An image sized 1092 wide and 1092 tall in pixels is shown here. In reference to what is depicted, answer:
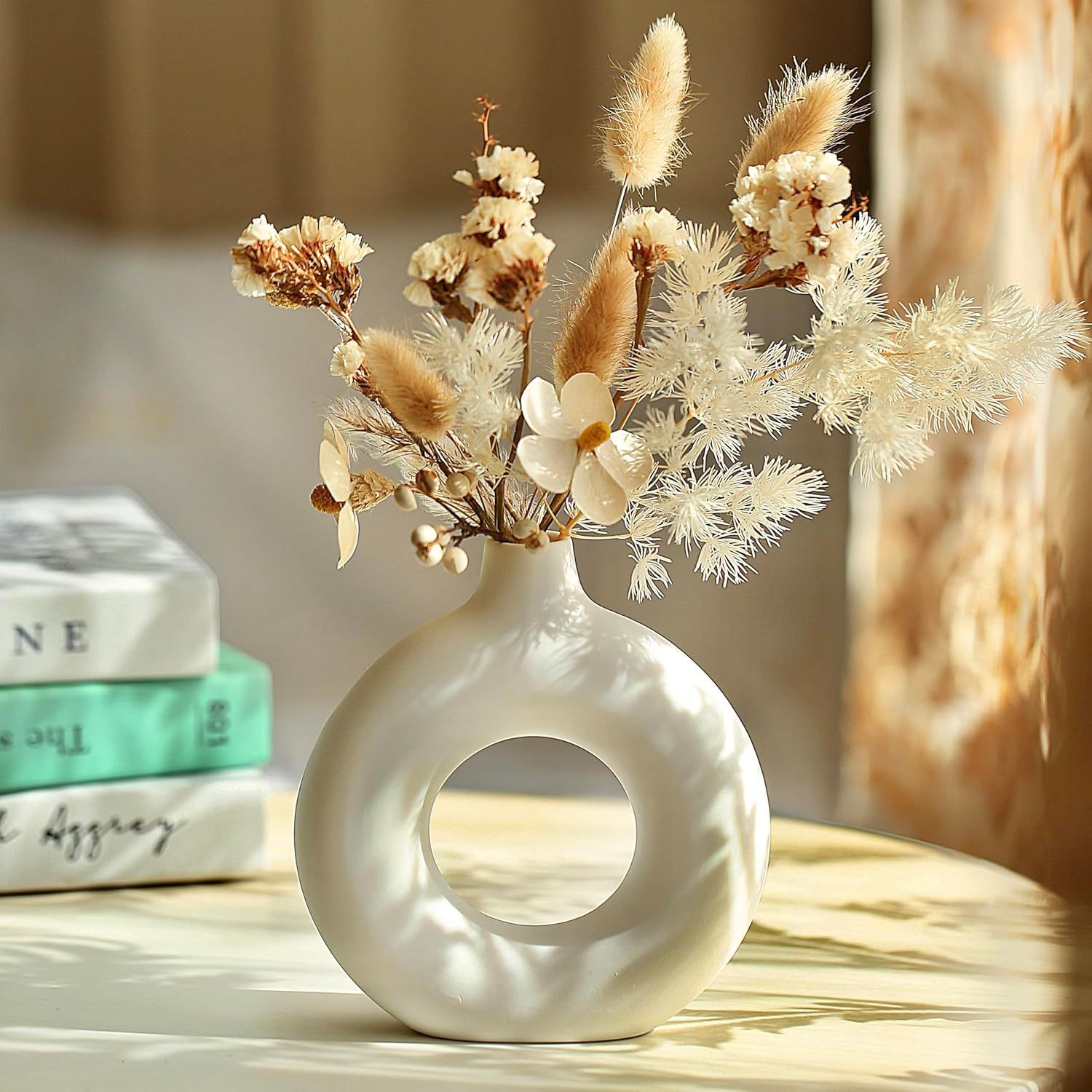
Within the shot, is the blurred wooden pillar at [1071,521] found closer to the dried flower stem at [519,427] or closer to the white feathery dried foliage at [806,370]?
the white feathery dried foliage at [806,370]

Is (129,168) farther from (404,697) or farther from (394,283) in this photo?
(404,697)

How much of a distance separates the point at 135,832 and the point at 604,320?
0.41 m

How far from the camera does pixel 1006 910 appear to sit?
2.30ft

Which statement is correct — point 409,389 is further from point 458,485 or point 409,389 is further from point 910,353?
point 910,353

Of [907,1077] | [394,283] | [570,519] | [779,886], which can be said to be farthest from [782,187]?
[394,283]

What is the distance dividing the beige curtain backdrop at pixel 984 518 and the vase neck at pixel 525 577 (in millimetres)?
343

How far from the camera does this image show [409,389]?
0.45 meters

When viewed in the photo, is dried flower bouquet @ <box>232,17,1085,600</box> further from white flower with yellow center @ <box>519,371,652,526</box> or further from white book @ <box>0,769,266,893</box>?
white book @ <box>0,769,266,893</box>

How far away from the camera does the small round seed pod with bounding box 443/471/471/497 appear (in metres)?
0.46

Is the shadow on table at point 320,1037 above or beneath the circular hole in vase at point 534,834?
above

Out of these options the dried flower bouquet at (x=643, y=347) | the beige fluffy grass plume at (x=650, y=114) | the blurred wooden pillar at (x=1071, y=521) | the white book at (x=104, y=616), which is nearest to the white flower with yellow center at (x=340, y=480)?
the dried flower bouquet at (x=643, y=347)

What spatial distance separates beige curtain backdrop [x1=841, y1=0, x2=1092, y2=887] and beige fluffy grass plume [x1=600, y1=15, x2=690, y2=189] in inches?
12.5

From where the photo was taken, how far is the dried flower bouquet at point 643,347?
0.44 metres

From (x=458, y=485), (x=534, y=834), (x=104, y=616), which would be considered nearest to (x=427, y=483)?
(x=458, y=485)
